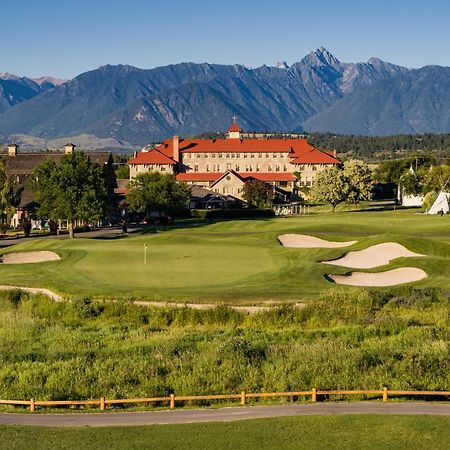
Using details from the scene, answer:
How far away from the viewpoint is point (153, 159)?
145125 mm

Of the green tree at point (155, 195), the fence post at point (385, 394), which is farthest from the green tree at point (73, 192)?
the fence post at point (385, 394)

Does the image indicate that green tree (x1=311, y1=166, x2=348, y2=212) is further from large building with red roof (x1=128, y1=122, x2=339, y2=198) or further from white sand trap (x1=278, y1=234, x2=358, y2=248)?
white sand trap (x1=278, y1=234, x2=358, y2=248)

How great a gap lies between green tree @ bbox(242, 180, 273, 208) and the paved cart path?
3681 inches

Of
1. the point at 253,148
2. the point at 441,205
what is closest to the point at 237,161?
the point at 253,148

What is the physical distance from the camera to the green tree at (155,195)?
96.2 m

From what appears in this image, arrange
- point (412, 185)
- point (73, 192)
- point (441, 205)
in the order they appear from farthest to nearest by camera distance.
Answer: point (412, 185) < point (441, 205) < point (73, 192)

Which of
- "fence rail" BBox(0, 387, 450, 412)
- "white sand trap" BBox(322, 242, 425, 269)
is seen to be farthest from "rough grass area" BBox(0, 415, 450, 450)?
"white sand trap" BBox(322, 242, 425, 269)

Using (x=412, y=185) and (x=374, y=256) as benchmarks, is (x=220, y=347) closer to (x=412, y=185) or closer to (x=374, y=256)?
(x=374, y=256)

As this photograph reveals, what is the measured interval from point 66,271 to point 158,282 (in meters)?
7.62

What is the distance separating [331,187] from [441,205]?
1790cm

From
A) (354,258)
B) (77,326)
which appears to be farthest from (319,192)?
(77,326)

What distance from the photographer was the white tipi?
3834 inches

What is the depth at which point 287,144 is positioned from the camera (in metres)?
152

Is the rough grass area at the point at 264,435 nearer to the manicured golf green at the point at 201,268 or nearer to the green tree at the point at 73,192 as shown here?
the manicured golf green at the point at 201,268
